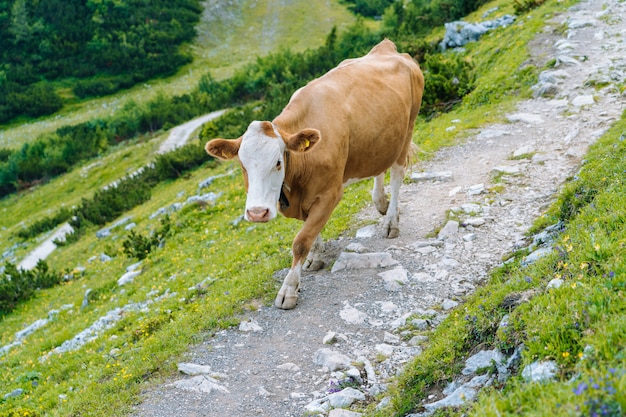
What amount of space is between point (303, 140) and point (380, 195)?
11.6ft

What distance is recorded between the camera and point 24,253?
3028 centimetres

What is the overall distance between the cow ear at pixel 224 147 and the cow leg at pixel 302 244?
151 centimetres

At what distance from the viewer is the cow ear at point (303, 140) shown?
297 inches

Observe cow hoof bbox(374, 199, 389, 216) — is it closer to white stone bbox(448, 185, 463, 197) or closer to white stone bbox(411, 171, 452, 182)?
white stone bbox(448, 185, 463, 197)

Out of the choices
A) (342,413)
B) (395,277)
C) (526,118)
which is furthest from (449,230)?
(526,118)

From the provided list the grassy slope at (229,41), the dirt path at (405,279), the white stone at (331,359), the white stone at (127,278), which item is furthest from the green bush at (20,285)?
the grassy slope at (229,41)

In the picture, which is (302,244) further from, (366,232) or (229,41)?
(229,41)

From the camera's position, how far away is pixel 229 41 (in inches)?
3787

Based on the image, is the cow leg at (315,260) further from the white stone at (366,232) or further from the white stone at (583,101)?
the white stone at (583,101)

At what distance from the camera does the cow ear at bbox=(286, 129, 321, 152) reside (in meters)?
7.53

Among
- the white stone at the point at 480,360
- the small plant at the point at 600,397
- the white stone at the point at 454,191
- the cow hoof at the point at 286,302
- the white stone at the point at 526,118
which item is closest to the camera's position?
the small plant at the point at 600,397

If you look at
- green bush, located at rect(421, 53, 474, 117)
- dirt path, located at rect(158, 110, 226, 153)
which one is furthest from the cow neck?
dirt path, located at rect(158, 110, 226, 153)

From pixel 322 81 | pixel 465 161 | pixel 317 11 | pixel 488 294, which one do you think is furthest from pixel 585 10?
pixel 317 11

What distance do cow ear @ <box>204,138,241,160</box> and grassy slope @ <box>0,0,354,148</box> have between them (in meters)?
65.8
